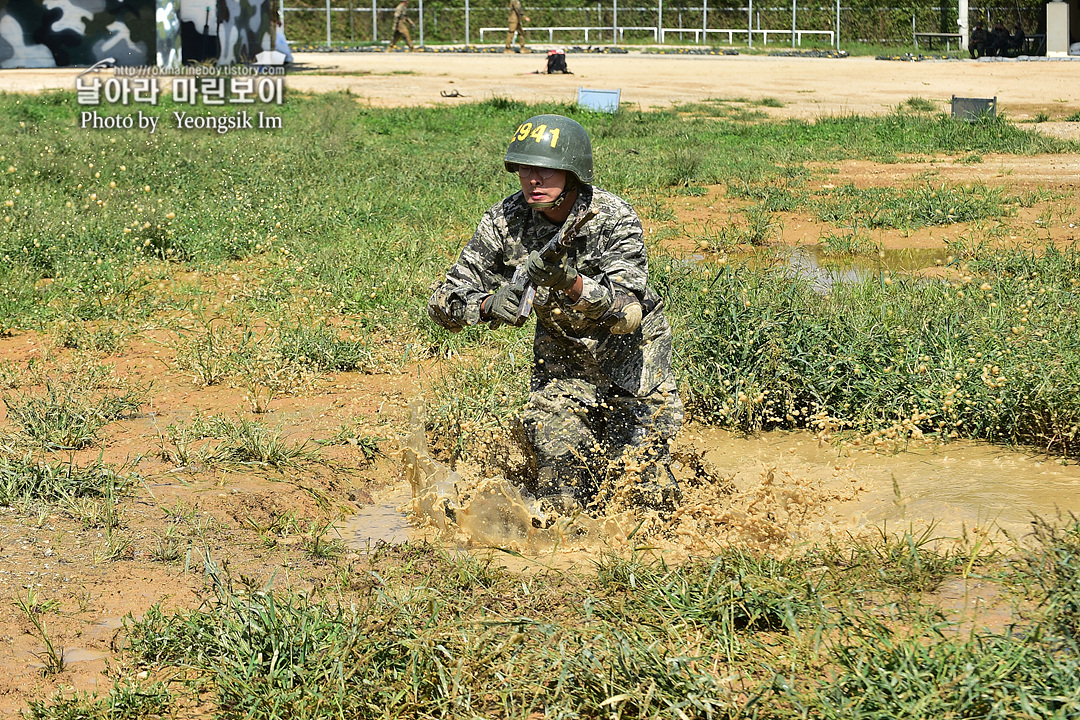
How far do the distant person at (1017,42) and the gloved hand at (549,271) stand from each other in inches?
1210

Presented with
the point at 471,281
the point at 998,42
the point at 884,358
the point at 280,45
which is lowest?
the point at 884,358

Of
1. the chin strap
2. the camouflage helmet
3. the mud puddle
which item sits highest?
the camouflage helmet

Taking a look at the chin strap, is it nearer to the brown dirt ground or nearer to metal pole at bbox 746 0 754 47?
the brown dirt ground

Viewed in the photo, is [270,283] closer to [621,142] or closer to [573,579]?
[573,579]

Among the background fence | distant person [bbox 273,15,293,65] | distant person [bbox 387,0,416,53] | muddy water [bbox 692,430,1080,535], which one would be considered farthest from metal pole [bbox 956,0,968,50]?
muddy water [bbox 692,430,1080,535]

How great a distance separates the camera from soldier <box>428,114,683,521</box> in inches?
156

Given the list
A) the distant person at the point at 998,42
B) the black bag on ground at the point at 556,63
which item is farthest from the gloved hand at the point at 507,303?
the distant person at the point at 998,42

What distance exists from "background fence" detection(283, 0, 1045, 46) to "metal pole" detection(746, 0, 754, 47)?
79 millimetres

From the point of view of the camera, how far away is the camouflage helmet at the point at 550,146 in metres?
3.95

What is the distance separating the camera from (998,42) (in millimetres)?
30469

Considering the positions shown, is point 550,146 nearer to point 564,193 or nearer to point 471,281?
point 564,193

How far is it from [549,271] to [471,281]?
0.70m

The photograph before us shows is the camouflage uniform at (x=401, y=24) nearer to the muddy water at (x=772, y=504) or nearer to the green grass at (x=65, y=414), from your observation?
the green grass at (x=65, y=414)

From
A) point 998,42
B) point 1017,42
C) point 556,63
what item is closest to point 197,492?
point 556,63
